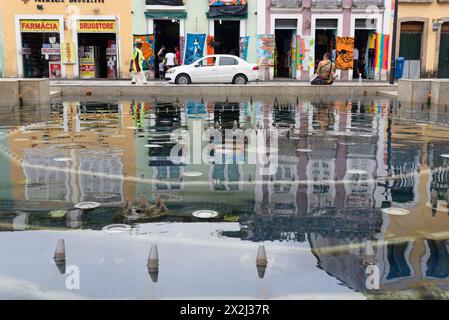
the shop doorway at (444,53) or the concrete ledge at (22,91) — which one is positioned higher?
the shop doorway at (444,53)

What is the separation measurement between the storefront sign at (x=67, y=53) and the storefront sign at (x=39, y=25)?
0.94 metres

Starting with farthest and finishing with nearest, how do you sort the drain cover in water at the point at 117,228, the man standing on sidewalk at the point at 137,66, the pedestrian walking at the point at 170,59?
the pedestrian walking at the point at 170,59
the man standing on sidewalk at the point at 137,66
the drain cover in water at the point at 117,228

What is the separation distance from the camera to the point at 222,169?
7.34 m

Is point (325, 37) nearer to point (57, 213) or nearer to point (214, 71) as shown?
point (214, 71)

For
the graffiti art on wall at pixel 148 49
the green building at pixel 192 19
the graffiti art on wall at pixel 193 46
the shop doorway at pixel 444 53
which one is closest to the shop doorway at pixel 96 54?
the graffiti art on wall at pixel 148 49

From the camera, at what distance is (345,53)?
29.9 m

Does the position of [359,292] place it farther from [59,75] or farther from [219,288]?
[59,75]

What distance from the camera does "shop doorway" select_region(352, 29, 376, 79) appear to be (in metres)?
30.6

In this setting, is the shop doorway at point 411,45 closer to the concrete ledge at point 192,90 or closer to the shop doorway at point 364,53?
the shop doorway at point 364,53

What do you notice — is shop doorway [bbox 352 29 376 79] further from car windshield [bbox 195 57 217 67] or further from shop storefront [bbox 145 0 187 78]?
car windshield [bbox 195 57 217 67]

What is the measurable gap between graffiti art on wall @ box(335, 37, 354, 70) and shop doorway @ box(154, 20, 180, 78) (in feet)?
28.0

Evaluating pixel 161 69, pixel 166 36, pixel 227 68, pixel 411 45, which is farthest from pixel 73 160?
pixel 411 45

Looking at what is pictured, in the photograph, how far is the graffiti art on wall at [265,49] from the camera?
2959cm

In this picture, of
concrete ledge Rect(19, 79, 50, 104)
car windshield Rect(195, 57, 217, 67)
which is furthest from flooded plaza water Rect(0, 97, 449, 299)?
car windshield Rect(195, 57, 217, 67)
